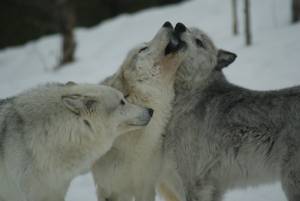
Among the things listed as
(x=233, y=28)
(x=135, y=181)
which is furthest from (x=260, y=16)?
(x=135, y=181)

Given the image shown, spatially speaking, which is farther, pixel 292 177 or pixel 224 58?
pixel 224 58

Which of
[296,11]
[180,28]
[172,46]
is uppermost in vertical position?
[180,28]

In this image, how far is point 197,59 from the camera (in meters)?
5.76

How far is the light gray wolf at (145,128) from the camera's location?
5.48 m

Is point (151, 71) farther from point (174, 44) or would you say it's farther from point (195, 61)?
point (195, 61)

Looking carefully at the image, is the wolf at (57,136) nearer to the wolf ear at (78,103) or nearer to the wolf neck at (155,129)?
the wolf ear at (78,103)

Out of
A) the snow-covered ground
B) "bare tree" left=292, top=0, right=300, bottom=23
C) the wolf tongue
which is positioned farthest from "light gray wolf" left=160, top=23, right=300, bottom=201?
"bare tree" left=292, top=0, right=300, bottom=23

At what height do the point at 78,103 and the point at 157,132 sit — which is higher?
the point at 78,103

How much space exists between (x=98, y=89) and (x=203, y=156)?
121 cm

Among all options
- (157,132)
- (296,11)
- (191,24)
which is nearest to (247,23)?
(296,11)

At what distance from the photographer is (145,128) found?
18.0 ft

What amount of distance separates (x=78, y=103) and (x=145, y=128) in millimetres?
807

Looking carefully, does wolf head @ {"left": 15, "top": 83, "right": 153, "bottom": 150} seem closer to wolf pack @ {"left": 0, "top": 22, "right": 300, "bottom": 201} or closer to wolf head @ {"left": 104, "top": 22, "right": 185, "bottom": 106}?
wolf pack @ {"left": 0, "top": 22, "right": 300, "bottom": 201}

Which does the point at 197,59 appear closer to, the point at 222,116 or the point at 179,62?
the point at 179,62
